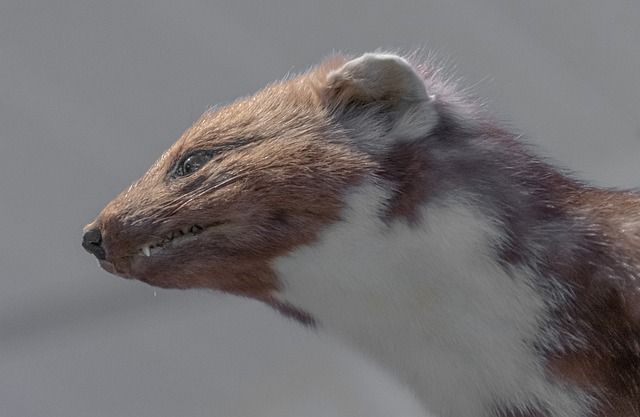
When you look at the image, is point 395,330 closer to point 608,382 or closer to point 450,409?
point 450,409

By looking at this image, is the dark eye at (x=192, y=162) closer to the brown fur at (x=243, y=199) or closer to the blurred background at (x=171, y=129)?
the brown fur at (x=243, y=199)

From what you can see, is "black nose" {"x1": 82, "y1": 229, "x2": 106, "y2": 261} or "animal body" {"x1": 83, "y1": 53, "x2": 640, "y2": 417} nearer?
"animal body" {"x1": 83, "y1": 53, "x2": 640, "y2": 417}

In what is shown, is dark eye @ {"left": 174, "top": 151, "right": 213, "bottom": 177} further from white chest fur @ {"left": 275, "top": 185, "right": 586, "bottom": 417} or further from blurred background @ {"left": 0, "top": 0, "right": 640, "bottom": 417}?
blurred background @ {"left": 0, "top": 0, "right": 640, "bottom": 417}

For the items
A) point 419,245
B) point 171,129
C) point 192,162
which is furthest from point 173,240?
point 171,129

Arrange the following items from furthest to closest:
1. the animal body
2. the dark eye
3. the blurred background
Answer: the blurred background, the dark eye, the animal body

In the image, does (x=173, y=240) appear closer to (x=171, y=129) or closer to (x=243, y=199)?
(x=243, y=199)

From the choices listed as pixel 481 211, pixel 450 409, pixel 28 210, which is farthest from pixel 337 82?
pixel 28 210

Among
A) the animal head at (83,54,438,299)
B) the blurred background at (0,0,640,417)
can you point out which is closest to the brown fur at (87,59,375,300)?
the animal head at (83,54,438,299)
